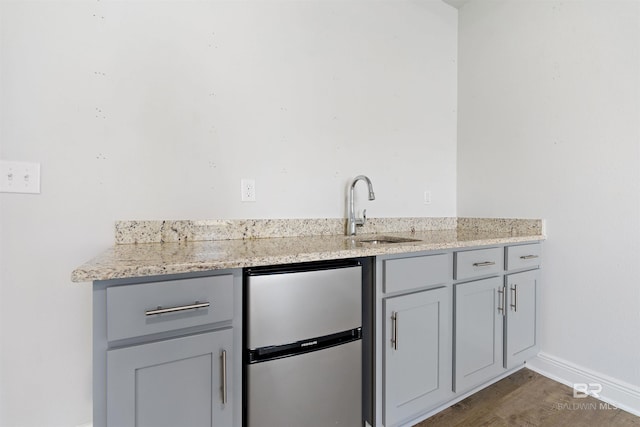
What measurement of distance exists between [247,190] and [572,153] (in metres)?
1.99

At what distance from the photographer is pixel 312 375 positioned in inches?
43.9

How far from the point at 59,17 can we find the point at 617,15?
2.81m

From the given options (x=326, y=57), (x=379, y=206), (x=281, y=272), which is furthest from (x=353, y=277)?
(x=326, y=57)

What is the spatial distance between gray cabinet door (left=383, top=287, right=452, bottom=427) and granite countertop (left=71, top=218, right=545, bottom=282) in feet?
0.85

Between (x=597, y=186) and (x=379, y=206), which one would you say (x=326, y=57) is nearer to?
(x=379, y=206)

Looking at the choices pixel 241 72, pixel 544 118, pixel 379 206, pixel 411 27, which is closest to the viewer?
pixel 241 72

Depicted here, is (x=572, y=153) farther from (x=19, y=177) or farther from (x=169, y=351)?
(x=19, y=177)

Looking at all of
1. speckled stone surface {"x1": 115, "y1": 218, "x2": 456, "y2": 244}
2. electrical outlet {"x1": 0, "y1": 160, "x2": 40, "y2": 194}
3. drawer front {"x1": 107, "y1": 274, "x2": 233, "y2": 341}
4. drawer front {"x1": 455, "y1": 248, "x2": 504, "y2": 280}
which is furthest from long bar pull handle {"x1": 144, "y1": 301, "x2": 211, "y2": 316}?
drawer front {"x1": 455, "y1": 248, "x2": 504, "y2": 280}

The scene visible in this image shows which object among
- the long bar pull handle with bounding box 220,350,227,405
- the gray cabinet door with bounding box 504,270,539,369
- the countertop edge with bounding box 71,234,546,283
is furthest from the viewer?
the gray cabinet door with bounding box 504,270,539,369

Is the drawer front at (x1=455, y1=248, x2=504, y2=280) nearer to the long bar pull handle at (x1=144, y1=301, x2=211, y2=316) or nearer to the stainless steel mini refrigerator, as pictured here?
the stainless steel mini refrigerator

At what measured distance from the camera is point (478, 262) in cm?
162

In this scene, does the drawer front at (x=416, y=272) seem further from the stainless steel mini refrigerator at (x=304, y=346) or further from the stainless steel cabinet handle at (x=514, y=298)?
the stainless steel cabinet handle at (x=514, y=298)

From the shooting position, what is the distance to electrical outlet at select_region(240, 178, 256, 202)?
64.6 inches

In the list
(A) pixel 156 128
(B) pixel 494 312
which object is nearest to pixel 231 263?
(A) pixel 156 128
